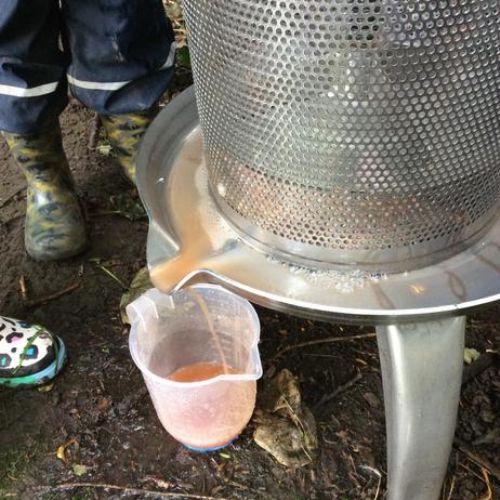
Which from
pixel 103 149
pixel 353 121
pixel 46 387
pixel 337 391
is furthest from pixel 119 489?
pixel 103 149

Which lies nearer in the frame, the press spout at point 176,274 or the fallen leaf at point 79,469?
the press spout at point 176,274

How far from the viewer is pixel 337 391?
4.51 ft

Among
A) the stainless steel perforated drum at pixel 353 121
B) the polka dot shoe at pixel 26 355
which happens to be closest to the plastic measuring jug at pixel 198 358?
the polka dot shoe at pixel 26 355

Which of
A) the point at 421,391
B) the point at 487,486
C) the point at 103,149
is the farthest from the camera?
the point at 103,149

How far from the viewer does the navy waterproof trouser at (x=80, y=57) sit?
139 cm

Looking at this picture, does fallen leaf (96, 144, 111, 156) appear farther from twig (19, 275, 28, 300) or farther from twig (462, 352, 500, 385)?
twig (462, 352, 500, 385)

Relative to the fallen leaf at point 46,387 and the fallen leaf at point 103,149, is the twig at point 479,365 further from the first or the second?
the fallen leaf at point 103,149

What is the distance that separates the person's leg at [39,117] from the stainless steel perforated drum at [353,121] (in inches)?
24.8

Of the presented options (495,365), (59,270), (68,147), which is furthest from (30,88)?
(495,365)

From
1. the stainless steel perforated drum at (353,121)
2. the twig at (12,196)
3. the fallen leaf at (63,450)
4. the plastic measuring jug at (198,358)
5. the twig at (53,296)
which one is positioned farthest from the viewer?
the twig at (12,196)

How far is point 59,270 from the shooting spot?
5.46ft

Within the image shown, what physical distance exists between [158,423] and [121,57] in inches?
31.6

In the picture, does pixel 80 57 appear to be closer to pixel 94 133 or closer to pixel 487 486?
pixel 94 133

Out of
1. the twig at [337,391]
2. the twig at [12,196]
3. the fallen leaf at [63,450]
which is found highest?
the twig at [337,391]
